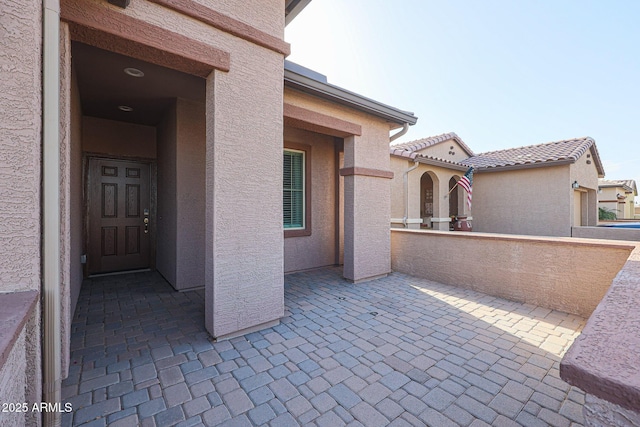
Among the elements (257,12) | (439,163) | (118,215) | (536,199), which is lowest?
(118,215)

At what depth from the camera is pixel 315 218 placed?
→ 6281 millimetres

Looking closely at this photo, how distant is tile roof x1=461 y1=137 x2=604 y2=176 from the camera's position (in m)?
8.59

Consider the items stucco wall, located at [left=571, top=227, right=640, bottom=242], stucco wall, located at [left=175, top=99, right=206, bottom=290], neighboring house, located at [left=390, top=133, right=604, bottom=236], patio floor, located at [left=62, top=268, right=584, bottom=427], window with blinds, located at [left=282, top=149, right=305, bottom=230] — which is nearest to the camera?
patio floor, located at [left=62, top=268, right=584, bottom=427]

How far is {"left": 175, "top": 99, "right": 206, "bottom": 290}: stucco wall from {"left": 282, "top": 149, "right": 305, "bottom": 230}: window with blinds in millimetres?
1720

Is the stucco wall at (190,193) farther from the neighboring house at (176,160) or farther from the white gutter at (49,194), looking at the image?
the white gutter at (49,194)

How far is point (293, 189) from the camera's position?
5980 millimetres

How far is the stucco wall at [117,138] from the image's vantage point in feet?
17.3

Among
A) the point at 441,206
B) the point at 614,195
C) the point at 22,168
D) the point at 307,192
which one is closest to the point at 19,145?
the point at 22,168

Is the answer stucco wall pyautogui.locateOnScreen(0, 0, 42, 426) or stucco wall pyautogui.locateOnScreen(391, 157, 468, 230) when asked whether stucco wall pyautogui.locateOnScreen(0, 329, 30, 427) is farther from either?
stucco wall pyautogui.locateOnScreen(391, 157, 468, 230)

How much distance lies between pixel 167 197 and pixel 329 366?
434 centimetres

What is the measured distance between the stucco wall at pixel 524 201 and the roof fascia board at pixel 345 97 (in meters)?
6.28

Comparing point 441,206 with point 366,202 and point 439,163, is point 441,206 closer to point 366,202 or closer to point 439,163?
point 439,163

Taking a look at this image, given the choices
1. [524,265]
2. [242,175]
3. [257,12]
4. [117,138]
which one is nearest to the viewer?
[242,175]

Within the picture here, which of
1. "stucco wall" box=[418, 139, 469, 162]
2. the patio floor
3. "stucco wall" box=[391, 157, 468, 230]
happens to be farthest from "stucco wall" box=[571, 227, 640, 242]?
the patio floor
